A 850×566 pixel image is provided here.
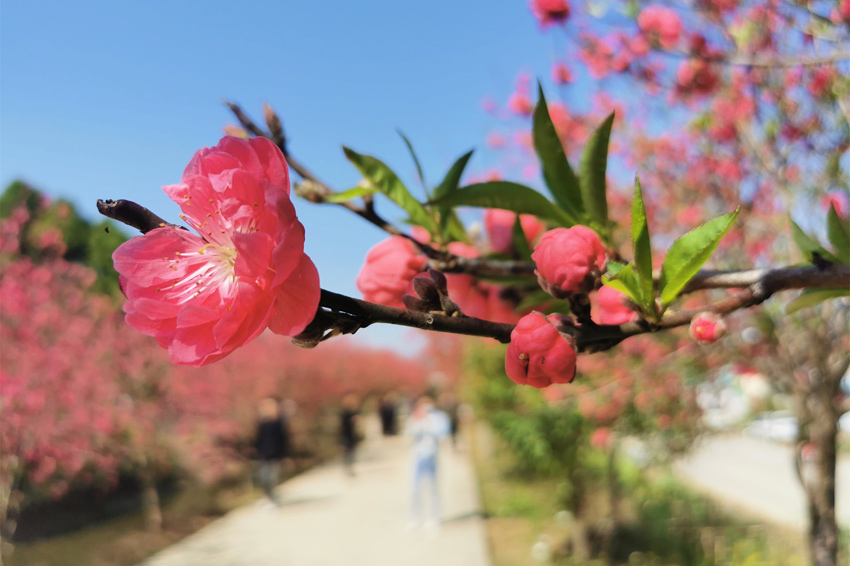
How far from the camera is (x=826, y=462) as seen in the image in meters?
3.50

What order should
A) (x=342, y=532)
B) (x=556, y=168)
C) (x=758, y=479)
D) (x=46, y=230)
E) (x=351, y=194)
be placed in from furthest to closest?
1. (x=758, y=479)
2. (x=46, y=230)
3. (x=342, y=532)
4. (x=351, y=194)
5. (x=556, y=168)

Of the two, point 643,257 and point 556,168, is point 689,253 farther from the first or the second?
point 556,168

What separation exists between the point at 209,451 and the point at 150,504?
1664 millimetres

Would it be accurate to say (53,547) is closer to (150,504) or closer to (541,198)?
(150,504)

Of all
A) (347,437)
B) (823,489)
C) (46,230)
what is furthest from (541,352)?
(347,437)

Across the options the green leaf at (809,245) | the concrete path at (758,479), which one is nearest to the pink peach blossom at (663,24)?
the green leaf at (809,245)

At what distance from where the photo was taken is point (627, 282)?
0.69 m

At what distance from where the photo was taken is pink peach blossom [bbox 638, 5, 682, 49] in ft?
10.5

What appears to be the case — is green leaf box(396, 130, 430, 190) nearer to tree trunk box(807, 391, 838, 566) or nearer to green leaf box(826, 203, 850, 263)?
green leaf box(826, 203, 850, 263)

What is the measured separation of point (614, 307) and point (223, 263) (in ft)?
1.71

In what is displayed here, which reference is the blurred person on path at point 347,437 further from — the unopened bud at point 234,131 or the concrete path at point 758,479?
the unopened bud at point 234,131

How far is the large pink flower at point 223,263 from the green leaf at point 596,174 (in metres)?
0.50

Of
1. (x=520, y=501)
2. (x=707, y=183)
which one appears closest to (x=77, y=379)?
(x=520, y=501)

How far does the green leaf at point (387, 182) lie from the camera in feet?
3.32
